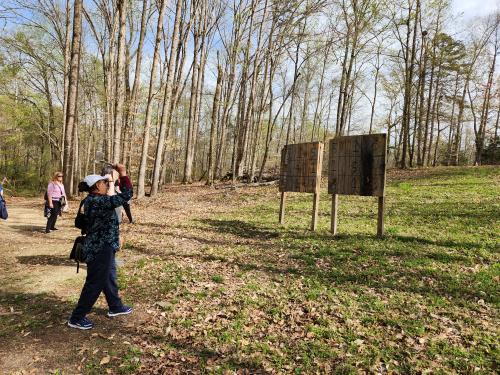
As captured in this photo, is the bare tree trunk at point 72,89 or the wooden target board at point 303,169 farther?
the bare tree trunk at point 72,89

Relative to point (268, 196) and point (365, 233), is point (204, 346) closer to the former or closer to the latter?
point (365, 233)

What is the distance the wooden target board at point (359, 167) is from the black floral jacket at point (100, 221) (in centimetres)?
680

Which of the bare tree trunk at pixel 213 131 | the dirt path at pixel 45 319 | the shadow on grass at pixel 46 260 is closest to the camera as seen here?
the dirt path at pixel 45 319

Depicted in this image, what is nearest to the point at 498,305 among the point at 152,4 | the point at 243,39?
the point at 243,39

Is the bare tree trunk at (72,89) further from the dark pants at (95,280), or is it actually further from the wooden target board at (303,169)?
the dark pants at (95,280)

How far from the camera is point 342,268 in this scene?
288 inches

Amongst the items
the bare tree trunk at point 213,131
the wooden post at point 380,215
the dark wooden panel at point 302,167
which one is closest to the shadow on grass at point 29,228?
the dark wooden panel at point 302,167

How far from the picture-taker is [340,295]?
19.8 feet

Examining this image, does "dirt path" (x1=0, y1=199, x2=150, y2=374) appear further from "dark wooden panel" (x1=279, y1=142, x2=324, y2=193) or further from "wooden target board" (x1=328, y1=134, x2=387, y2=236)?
"dark wooden panel" (x1=279, y1=142, x2=324, y2=193)

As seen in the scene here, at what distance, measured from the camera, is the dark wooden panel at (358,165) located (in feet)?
30.3

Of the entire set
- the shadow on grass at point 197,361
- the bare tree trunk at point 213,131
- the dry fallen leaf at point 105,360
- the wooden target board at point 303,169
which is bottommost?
the dry fallen leaf at point 105,360

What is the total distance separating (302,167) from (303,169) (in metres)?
0.08

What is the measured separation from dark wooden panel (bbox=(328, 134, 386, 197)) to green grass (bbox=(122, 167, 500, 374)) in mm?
1389

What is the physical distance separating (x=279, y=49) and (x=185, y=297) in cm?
2084
